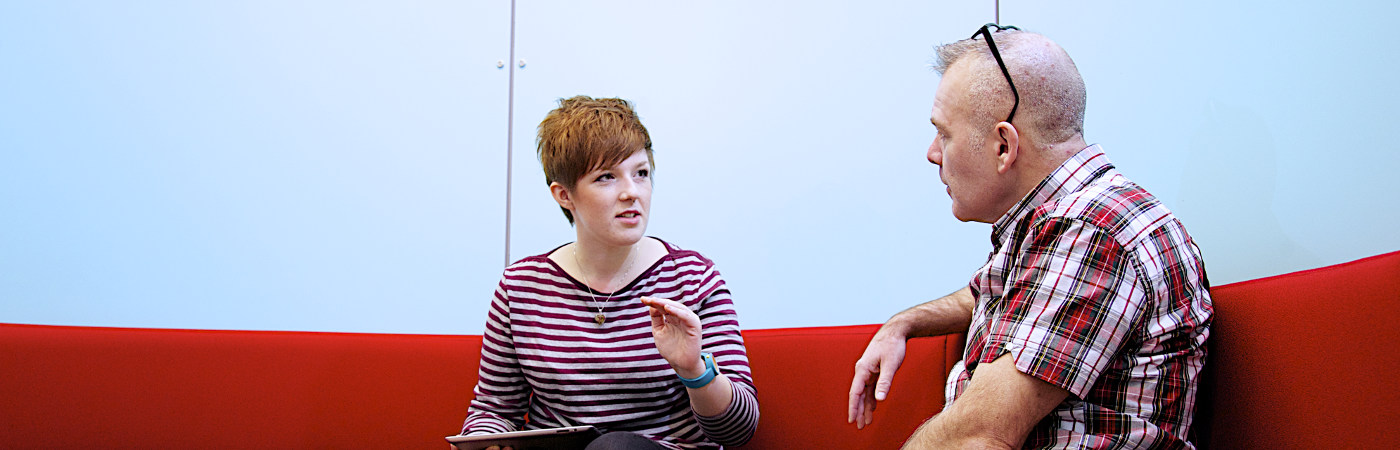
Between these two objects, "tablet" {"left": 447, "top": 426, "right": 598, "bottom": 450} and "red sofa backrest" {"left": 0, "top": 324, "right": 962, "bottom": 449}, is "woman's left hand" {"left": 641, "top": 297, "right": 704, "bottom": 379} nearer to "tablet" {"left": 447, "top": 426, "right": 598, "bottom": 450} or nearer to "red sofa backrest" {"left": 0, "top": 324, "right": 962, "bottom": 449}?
"tablet" {"left": 447, "top": 426, "right": 598, "bottom": 450}

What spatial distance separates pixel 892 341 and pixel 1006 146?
11.6 inches

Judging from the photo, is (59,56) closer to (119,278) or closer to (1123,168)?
(119,278)

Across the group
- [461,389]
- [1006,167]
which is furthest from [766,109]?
[1006,167]

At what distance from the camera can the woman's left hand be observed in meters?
1.19

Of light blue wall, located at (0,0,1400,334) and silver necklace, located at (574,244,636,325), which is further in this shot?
light blue wall, located at (0,0,1400,334)

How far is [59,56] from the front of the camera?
209 cm

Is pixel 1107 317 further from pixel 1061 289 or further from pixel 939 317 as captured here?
pixel 939 317

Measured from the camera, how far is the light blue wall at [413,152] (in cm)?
201

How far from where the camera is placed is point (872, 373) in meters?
1.21

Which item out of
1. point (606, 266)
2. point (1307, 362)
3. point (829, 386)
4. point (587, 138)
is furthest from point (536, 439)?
point (1307, 362)

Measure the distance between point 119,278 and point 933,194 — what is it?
5.63 ft

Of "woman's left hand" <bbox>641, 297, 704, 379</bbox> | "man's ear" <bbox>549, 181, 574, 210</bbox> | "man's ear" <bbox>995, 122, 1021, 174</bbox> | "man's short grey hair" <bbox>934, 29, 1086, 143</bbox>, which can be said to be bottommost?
"woman's left hand" <bbox>641, 297, 704, 379</bbox>

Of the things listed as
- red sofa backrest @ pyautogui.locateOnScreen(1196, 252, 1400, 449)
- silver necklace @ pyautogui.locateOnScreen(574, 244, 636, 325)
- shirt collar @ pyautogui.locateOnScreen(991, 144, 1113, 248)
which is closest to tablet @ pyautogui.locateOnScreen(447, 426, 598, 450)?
silver necklace @ pyautogui.locateOnScreen(574, 244, 636, 325)

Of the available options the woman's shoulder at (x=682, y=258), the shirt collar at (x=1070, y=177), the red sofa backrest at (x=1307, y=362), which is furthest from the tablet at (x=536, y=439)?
the red sofa backrest at (x=1307, y=362)
